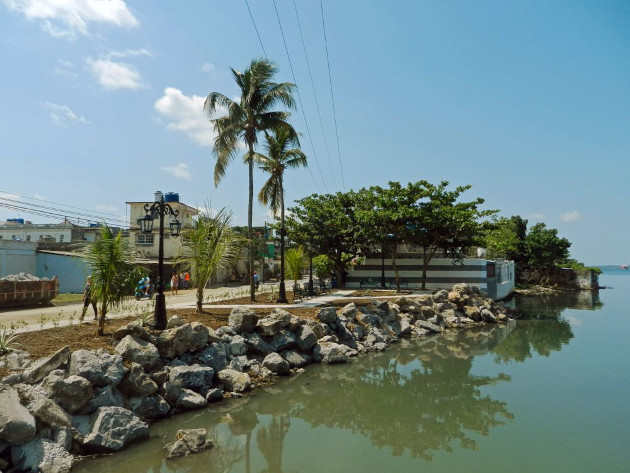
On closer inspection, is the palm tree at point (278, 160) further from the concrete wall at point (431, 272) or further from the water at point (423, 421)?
the concrete wall at point (431, 272)

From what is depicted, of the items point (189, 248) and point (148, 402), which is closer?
point (148, 402)

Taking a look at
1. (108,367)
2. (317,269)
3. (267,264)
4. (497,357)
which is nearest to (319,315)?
(497,357)

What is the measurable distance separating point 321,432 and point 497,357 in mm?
9489

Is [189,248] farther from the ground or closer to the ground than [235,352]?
farther from the ground

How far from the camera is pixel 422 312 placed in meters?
21.1

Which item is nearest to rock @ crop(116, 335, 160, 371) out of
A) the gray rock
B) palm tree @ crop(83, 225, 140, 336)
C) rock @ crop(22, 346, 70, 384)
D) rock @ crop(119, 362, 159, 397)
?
rock @ crop(119, 362, 159, 397)

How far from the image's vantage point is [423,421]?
893 cm

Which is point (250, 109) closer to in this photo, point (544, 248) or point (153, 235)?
point (153, 235)

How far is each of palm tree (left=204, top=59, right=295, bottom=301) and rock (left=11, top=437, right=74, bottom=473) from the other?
12.5 meters

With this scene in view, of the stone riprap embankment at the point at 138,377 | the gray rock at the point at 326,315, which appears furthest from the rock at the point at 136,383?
the gray rock at the point at 326,315

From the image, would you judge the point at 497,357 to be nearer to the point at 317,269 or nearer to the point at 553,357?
the point at 553,357

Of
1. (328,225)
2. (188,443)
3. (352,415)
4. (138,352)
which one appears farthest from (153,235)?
(188,443)

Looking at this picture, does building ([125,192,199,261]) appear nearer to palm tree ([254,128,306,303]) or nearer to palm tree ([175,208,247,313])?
palm tree ([254,128,306,303])

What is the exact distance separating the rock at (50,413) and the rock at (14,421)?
0.20m
